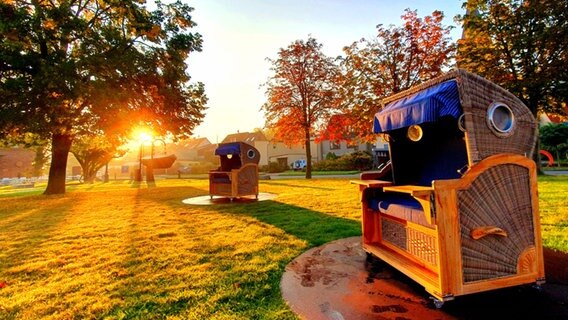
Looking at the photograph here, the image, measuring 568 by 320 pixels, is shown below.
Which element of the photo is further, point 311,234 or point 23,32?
point 23,32

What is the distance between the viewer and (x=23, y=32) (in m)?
9.58

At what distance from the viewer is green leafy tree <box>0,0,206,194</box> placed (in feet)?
32.0

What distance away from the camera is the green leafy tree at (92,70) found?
976cm

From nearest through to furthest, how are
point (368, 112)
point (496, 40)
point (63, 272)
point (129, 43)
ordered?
point (63, 272), point (129, 43), point (496, 40), point (368, 112)

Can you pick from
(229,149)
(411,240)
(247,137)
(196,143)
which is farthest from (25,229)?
(196,143)

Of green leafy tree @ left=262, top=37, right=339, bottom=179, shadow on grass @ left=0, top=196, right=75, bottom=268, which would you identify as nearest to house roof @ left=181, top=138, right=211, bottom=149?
green leafy tree @ left=262, top=37, right=339, bottom=179

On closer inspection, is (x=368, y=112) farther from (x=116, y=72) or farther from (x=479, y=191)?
(x=479, y=191)

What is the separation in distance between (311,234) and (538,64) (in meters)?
14.4

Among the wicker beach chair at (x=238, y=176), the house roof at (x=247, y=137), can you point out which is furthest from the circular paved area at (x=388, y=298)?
the house roof at (x=247, y=137)

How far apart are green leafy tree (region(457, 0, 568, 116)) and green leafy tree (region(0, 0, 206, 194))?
13.1 m

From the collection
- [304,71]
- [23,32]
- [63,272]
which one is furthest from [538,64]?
[23,32]

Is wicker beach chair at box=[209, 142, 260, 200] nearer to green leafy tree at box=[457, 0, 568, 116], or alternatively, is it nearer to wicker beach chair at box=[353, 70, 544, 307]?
wicker beach chair at box=[353, 70, 544, 307]

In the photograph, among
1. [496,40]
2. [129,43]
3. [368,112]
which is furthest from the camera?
[368,112]

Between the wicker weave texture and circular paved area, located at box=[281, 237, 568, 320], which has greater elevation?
the wicker weave texture
